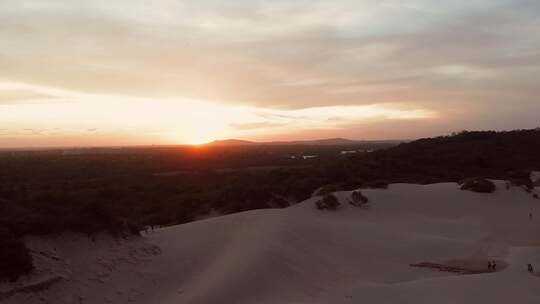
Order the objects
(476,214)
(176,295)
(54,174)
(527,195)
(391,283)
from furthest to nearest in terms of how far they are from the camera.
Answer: (54,174) < (527,195) < (476,214) < (391,283) < (176,295)

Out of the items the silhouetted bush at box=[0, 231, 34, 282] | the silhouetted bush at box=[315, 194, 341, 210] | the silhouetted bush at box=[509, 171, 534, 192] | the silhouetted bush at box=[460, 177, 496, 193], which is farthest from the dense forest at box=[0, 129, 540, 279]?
the silhouetted bush at box=[460, 177, 496, 193]

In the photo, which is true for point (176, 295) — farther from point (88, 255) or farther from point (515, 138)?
point (515, 138)

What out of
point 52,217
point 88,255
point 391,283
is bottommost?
point 391,283

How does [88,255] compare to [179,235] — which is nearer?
[88,255]

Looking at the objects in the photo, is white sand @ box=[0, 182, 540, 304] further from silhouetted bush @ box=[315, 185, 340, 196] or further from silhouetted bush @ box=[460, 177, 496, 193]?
silhouetted bush @ box=[460, 177, 496, 193]

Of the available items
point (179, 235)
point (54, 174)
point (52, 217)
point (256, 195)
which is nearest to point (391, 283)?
point (179, 235)

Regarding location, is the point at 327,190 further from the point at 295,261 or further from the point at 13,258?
the point at 13,258

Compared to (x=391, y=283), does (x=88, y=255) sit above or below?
above
